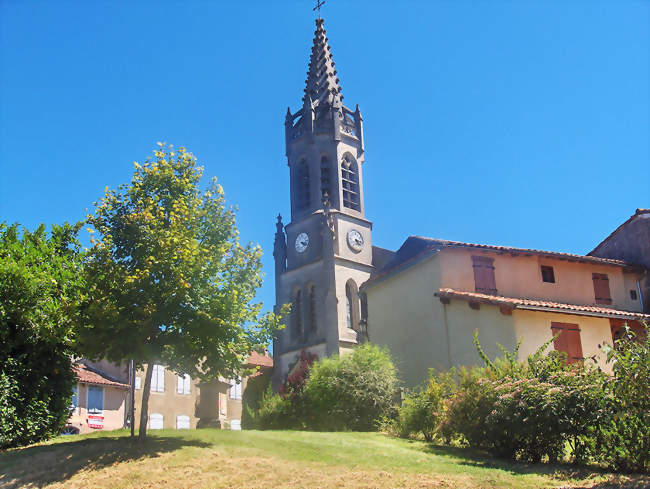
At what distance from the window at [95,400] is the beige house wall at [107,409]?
235mm

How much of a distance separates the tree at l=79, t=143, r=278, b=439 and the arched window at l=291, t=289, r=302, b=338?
30.5 meters

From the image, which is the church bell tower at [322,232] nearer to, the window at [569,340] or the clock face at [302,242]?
the clock face at [302,242]

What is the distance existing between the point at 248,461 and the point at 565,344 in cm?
1379

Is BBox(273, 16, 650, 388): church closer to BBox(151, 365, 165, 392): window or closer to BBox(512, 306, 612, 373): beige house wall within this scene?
BBox(512, 306, 612, 373): beige house wall

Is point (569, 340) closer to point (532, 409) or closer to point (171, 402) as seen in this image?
point (532, 409)

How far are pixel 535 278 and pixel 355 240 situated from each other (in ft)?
71.7

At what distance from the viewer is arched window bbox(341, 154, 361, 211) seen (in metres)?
51.4

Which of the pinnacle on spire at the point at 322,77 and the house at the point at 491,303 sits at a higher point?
the pinnacle on spire at the point at 322,77

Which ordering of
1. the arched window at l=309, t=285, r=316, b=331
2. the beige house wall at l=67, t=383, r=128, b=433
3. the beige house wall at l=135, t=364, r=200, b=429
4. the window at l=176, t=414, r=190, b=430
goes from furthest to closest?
the arched window at l=309, t=285, r=316, b=331
the window at l=176, t=414, r=190, b=430
the beige house wall at l=135, t=364, r=200, b=429
the beige house wall at l=67, t=383, r=128, b=433

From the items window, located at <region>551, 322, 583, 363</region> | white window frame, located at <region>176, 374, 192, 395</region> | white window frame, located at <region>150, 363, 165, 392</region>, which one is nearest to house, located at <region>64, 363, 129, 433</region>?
white window frame, located at <region>150, 363, 165, 392</region>

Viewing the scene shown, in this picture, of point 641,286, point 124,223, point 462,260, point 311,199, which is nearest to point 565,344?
point 462,260

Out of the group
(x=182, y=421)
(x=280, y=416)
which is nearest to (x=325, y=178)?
(x=182, y=421)

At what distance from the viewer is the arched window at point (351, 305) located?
4588 cm

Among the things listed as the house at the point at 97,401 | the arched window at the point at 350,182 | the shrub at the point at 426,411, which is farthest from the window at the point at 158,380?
the shrub at the point at 426,411
